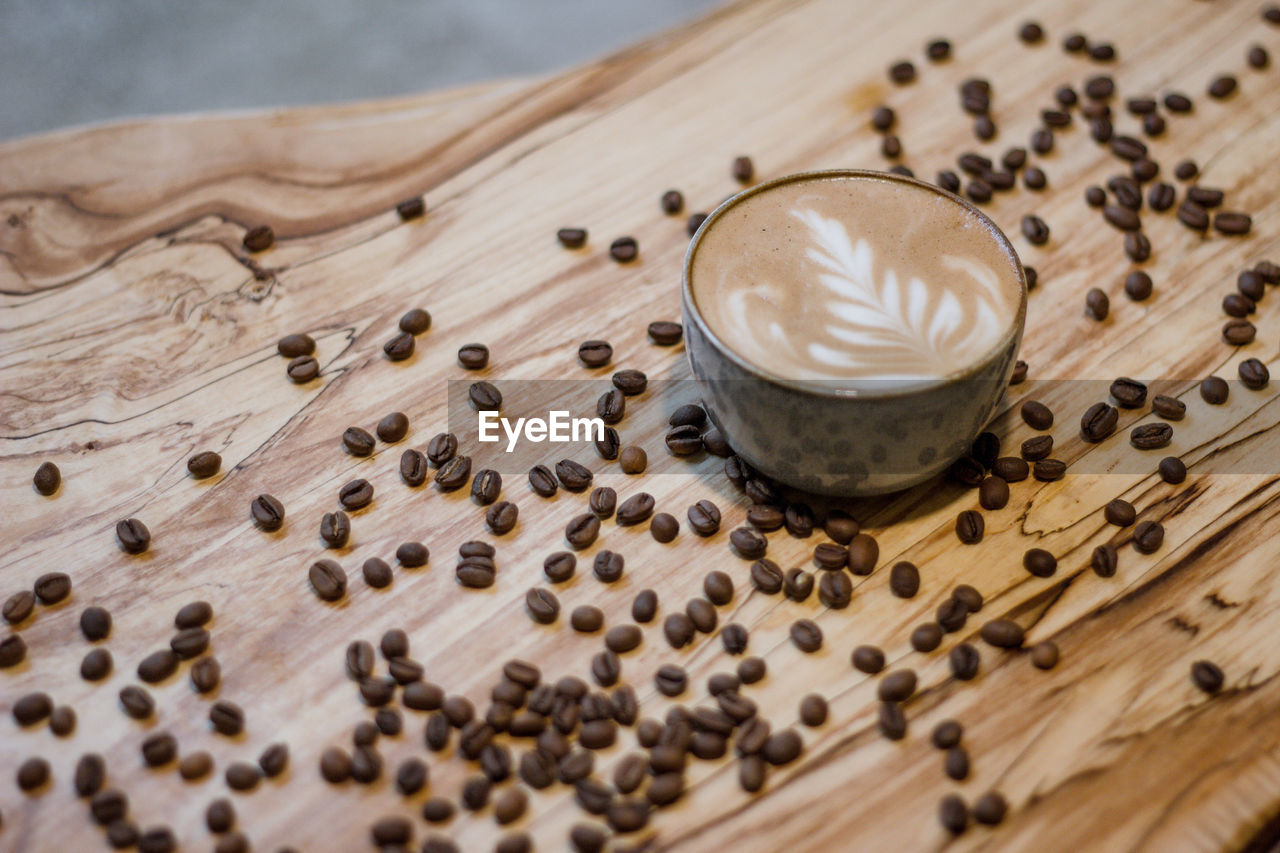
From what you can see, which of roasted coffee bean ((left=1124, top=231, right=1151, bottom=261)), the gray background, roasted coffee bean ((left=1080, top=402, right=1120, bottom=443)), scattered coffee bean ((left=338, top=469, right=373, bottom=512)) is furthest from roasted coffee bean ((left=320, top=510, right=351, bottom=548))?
the gray background

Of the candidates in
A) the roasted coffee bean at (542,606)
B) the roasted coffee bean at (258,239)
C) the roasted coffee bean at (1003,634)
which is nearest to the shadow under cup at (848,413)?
the roasted coffee bean at (1003,634)

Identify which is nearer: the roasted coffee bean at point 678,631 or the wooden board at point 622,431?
the wooden board at point 622,431

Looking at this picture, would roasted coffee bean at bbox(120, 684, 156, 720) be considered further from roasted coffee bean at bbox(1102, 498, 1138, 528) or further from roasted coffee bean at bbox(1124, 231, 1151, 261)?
roasted coffee bean at bbox(1124, 231, 1151, 261)

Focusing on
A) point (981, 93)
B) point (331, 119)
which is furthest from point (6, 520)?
point (981, 93)

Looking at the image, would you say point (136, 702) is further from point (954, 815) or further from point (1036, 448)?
point (1036, 448)

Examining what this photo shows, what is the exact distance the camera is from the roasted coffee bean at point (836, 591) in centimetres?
148

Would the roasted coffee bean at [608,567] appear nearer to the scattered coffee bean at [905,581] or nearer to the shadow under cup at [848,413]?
the shadow under cup at [848,413]

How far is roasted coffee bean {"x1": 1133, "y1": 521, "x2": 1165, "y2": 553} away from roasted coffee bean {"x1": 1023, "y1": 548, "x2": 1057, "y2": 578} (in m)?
0.12

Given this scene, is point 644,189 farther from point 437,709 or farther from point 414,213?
point 437,709

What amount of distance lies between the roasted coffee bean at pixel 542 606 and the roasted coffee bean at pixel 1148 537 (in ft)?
2.58

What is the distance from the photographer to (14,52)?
3877 mm

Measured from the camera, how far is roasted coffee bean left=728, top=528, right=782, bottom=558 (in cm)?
153

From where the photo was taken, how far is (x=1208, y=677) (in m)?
1.37

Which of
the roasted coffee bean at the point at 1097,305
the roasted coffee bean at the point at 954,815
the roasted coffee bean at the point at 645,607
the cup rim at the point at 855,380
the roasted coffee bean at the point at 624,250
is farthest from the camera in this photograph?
the roasted coffee bean at the point at 624,250
